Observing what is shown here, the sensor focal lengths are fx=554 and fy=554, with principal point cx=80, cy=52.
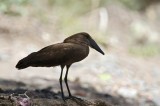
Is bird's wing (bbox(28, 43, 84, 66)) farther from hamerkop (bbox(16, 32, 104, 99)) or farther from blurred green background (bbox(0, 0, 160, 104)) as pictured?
blurred green background (bbox(0, 0, 160, 104))

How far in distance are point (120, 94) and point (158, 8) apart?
28.7 feet

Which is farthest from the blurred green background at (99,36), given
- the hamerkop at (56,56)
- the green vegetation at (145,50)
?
the hamerkop at (56,56)

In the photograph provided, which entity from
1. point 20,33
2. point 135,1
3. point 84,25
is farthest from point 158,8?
point 20,33

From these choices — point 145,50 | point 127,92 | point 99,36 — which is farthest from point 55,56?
point 145,50

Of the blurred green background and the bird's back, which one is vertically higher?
the blurred green background

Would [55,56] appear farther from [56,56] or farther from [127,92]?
[127,92]

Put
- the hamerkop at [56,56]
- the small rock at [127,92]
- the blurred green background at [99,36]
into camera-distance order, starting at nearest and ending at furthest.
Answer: the hamerkop at [56,56], the small rock at [127,92], the blurred green background at [99,36]

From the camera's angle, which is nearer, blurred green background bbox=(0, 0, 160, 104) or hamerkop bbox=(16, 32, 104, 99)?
hamerkop bbox=(16, 32, 104, 99)

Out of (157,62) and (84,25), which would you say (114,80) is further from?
(84,25)

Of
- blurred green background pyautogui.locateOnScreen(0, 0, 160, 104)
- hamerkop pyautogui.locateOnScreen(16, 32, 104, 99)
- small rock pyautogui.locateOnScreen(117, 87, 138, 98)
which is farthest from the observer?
blurred green background pyautogui.locateOnScreen(0, 0, 160, 104)

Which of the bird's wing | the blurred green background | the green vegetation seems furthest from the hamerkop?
the green vegetation

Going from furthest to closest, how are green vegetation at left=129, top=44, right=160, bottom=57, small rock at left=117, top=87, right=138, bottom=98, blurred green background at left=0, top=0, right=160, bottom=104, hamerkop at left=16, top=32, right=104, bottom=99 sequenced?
1. green vegetation at left=129, top=44, right=160, bottom=57
2. blurred green background at left=0, top=0, right=160, bottom=104
3. small rock at left=117, top=87, right=138, bottom=98
4. hamerkop at left=16, top=32, right=104, bottom=99

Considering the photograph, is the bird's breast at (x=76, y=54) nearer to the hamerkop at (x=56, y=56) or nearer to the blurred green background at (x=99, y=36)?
the hamerkop at (x=56, y=56)

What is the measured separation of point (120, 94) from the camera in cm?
1148
